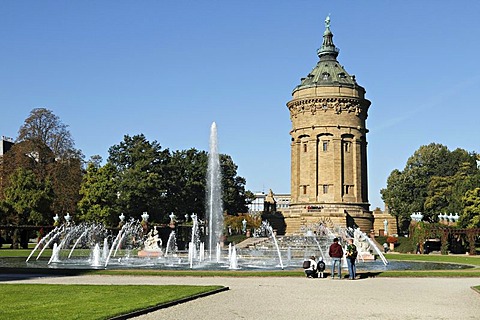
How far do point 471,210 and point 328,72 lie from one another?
87.9ft

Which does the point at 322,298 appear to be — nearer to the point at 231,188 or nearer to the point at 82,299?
the point at 82,299

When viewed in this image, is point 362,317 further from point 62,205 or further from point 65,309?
point 62,205

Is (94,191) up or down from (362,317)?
up

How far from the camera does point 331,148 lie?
Result: 76.4 metres

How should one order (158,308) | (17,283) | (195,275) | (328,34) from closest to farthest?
1. (158,308)
2. (17,283)
3. (195,275)
4. (328,34)

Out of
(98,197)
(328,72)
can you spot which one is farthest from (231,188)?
(98,197)

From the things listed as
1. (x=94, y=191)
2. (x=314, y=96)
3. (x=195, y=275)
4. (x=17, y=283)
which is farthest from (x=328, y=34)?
(x=17, y=283)

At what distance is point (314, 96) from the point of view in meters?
76.4

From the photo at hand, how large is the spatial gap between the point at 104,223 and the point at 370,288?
1853 inches

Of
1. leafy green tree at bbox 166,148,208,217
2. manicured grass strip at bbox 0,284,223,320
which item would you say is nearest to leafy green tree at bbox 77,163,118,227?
leafy green tree at bbox 166,148,208,217

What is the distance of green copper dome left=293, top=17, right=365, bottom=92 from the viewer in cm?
7700

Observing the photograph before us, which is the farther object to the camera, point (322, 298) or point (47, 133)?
point (47, 133)

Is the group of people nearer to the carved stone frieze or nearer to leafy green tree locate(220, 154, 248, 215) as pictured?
the carved stone frieze

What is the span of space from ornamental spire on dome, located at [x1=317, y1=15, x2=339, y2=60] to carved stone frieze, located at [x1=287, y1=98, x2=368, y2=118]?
9153mm
